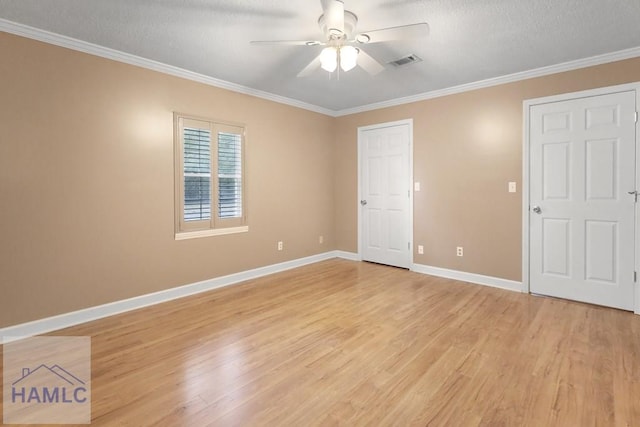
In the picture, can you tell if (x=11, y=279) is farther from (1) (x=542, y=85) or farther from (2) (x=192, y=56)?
(1) (x=542, y=85)

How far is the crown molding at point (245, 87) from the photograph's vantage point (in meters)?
2.66

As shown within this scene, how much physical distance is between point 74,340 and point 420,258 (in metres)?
4.03

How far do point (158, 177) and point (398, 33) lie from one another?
273 cm

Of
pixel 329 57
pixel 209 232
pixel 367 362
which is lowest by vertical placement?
pixel 367 362

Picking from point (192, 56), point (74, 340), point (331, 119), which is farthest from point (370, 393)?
point (331, 119)

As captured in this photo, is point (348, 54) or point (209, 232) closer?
point (348, 54)

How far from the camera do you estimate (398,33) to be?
A: 2.25 m

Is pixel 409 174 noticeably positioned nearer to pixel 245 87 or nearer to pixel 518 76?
pixel 518 76

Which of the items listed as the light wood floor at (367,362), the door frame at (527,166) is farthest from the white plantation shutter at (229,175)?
the door frame at (527,166)

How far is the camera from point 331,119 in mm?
5531

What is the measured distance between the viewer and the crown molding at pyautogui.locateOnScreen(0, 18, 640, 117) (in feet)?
8.73

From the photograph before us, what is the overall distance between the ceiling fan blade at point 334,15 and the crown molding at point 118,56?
2013mm

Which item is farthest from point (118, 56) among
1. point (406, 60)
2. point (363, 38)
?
point (406, 60)

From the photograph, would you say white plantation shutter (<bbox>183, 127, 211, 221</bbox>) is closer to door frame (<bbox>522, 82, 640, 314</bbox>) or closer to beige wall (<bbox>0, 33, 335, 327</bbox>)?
beige wall (<bbox>0, 33, 335, 327</bbox>)
